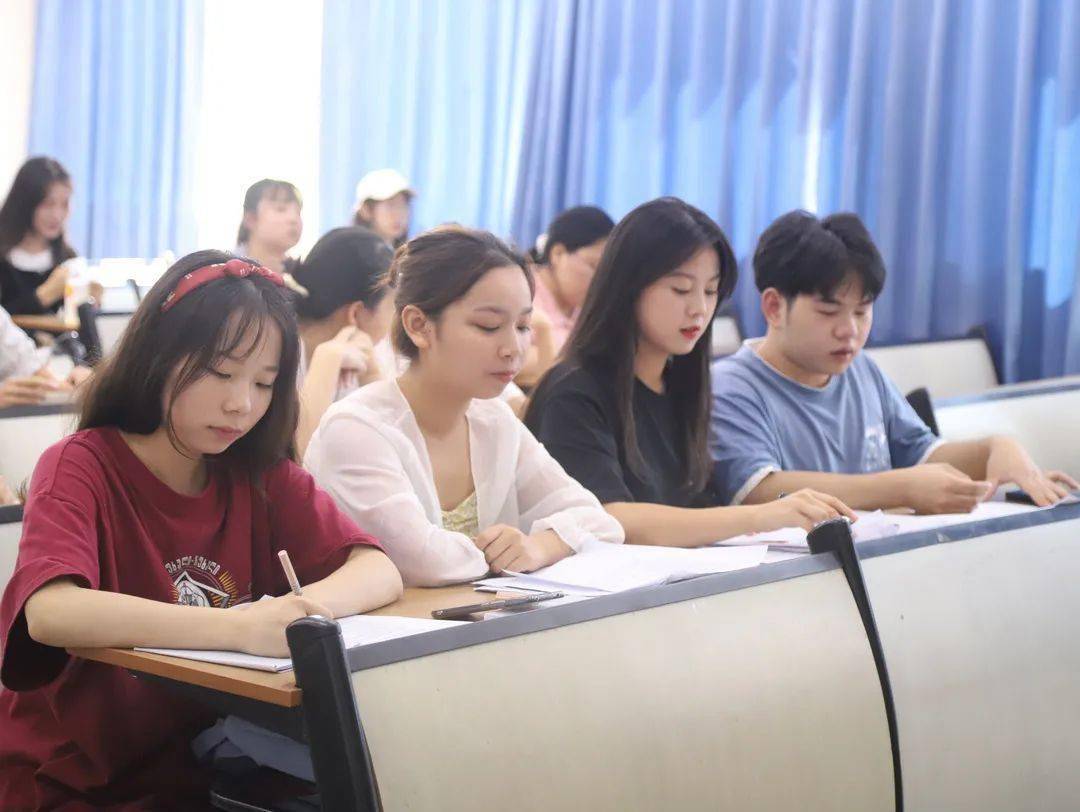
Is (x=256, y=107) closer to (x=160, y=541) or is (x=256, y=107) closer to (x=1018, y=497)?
(x=1018, y=497)

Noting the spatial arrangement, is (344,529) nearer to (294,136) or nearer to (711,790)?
(711,790)

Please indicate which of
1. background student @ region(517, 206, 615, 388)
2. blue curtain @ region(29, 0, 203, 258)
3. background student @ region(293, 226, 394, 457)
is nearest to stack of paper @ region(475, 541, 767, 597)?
background student @ region(293, 226, 394, 457)

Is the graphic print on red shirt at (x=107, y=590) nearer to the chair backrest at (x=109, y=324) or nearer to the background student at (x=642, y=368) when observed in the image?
the background student at (x=642, y=368)

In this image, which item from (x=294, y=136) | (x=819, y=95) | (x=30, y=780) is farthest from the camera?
(x=294, y=136)

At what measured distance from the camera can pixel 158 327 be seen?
1.53 meters

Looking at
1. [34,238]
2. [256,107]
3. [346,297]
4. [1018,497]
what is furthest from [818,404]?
[256,107]

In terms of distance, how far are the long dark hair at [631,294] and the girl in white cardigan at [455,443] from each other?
26cm

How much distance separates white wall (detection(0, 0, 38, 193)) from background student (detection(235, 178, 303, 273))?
11.6 feet

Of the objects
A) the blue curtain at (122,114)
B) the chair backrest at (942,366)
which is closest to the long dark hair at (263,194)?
the chair backrest at (942,366)

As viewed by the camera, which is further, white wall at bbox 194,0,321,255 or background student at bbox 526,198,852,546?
white wall at bbox 194,0,321,255

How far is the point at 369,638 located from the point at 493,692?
189 mm

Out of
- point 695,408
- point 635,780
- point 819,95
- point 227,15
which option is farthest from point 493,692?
point 227,15

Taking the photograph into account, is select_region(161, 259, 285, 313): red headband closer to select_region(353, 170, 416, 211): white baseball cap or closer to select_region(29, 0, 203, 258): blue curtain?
select_region(353, 170, 416, 211): white baseball cap

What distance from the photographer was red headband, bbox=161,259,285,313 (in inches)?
60.4
